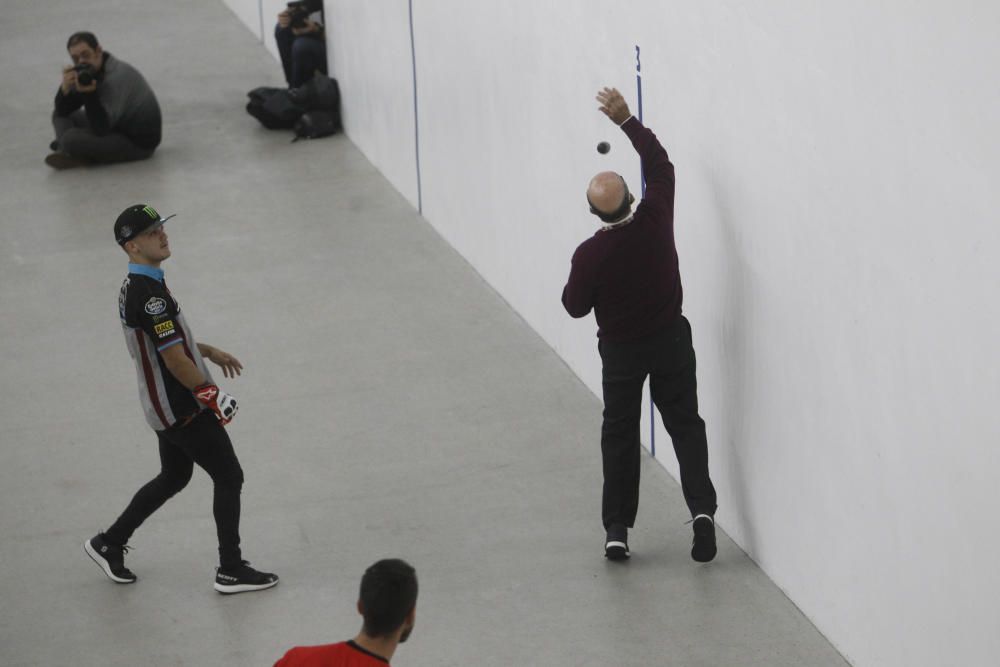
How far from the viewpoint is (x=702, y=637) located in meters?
4.90

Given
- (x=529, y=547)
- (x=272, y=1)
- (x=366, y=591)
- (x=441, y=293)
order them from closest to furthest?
(x=366, y=591), (x=529, y=547), (x=441, y=293), (x=272, y=1)

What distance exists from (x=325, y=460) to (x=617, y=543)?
1.59 metres

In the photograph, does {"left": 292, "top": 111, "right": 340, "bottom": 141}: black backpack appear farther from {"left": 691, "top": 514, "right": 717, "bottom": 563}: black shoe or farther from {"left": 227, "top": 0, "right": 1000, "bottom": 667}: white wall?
{"left": 691, "top": 514, "right": 717, "bottom": 563}: black shoe

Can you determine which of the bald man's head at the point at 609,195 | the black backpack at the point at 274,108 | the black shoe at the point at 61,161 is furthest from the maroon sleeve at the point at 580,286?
the black shoe at the point at 61,161

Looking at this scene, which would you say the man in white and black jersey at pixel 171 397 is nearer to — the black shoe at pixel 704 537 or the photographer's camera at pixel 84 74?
Answer: the black shoe at pixel 704 537

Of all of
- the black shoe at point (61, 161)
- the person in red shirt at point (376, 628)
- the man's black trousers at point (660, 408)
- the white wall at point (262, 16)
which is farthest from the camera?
the white wall at point (262, 16)

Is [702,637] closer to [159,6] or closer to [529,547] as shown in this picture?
[529,547]

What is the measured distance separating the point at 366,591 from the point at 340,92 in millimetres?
8571

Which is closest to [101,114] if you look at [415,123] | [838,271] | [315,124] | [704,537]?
[315,124]

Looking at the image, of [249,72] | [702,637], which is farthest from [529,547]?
[249,72]

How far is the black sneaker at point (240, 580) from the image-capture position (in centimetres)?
533

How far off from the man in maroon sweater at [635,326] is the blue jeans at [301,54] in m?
6.45

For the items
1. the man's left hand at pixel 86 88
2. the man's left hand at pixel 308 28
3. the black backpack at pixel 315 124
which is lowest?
the black backpack at pixel 315 124

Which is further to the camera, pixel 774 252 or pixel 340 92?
pixel 340 92
